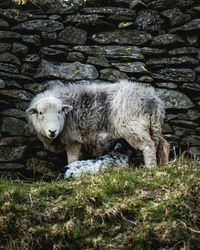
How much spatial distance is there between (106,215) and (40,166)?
3417mm

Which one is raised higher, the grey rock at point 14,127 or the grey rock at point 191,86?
the grey rock at point 191,86

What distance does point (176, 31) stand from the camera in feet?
23.0

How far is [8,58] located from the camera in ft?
21.5

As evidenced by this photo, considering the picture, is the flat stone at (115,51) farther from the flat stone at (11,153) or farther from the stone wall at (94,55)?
the flat stone at (11,153)

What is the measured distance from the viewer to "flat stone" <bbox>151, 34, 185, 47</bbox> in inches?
271

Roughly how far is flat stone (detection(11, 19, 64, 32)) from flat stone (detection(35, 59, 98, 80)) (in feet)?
2.62

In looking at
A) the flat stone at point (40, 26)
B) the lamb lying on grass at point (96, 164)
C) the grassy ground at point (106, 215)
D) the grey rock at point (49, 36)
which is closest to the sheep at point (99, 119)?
the lamb lying on grass at point (96, 164)

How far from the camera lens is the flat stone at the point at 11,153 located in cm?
597

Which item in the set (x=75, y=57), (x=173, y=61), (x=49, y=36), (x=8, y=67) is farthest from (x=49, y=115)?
(x=173, y=61)

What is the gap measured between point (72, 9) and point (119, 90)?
8.61ft

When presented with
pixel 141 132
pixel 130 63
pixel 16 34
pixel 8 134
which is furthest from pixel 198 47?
pixel 8 134

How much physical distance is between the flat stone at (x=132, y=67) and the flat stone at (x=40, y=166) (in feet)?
8.09

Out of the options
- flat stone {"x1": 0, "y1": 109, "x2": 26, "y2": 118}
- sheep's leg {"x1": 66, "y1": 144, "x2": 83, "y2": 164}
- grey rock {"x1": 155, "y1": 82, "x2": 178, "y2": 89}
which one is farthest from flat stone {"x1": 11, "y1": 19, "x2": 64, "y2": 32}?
sheep's leg {"x1": 66, "y1": 144, "x2": 83, "y2": 164}

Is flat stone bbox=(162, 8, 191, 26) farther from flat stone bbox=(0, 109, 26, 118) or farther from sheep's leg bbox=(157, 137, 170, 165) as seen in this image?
flat stone bbox=(0, 109, 26, 118)
